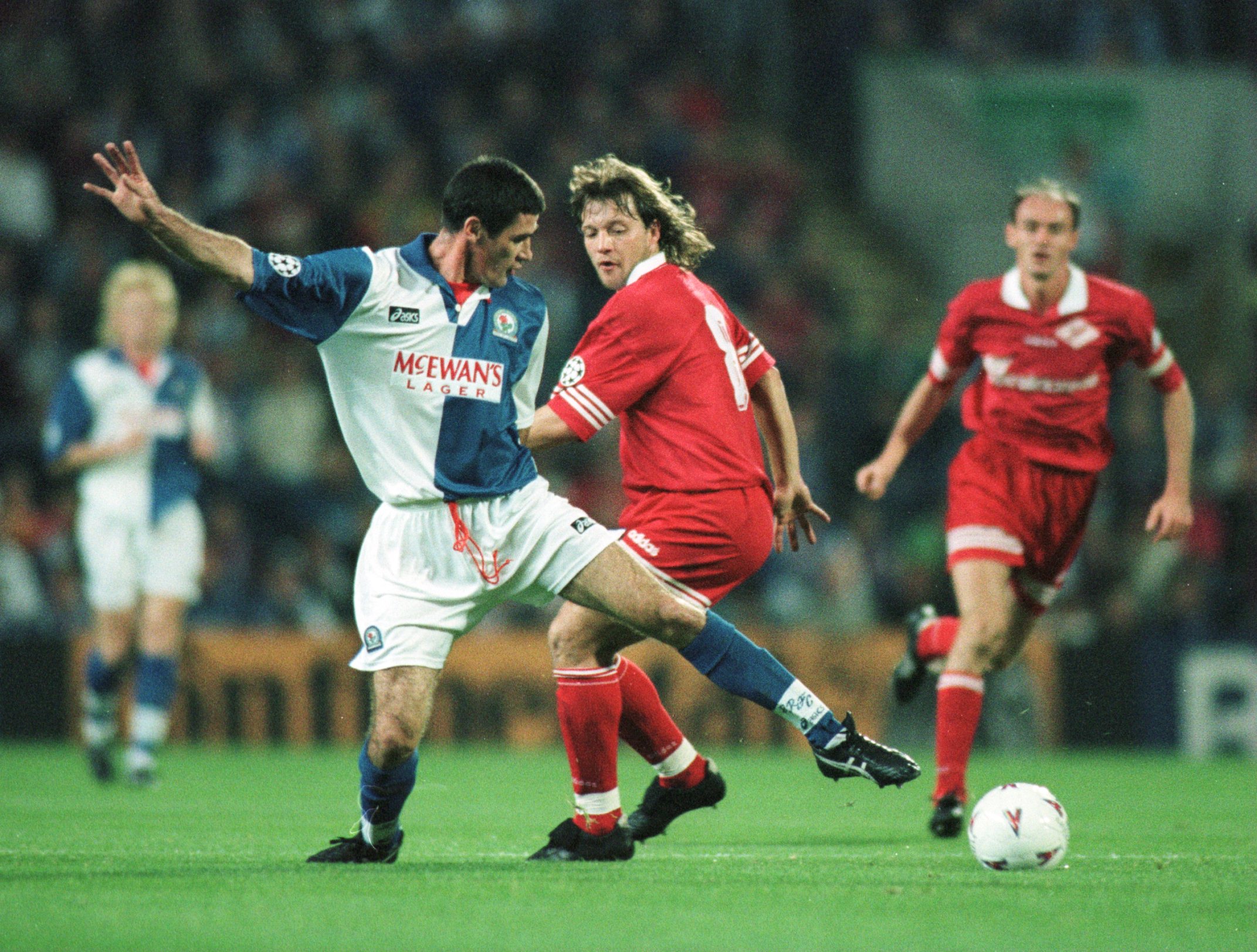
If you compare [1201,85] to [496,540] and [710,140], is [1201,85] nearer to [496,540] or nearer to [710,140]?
[710,140]

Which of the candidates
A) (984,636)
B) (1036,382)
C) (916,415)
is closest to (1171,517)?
(1036,382)

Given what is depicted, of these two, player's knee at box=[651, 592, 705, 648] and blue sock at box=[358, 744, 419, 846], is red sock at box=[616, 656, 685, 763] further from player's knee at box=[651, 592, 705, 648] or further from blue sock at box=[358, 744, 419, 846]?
blue sock at box=[358, 744, 419, 846]

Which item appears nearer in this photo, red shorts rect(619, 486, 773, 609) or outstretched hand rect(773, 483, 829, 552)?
red shorts rect(619, 486, 773, 609)

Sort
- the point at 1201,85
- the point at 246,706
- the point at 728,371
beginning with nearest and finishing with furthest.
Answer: the point at 728,371 < the point at 246,706 < the point at 1201,85

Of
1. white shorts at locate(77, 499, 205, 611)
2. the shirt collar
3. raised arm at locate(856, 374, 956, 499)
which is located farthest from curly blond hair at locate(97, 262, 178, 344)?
the shirt collar

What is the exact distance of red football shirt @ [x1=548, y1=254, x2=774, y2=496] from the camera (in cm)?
553

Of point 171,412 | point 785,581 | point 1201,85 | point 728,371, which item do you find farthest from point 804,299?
point 728,371

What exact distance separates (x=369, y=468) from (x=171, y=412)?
4.21 metres

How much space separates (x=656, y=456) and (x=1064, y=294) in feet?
6.28

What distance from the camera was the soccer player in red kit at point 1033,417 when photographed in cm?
662

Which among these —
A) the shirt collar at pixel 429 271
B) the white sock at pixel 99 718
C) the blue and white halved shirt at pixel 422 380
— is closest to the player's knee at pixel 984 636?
the blue and white halved shirt at pixel 422 380

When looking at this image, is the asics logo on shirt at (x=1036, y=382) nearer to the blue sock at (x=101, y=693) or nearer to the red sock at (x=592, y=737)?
the red sock at (x=592, y=737)

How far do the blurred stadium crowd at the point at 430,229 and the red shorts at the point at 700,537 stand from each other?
21.7ft

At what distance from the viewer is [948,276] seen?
53.6 feet
